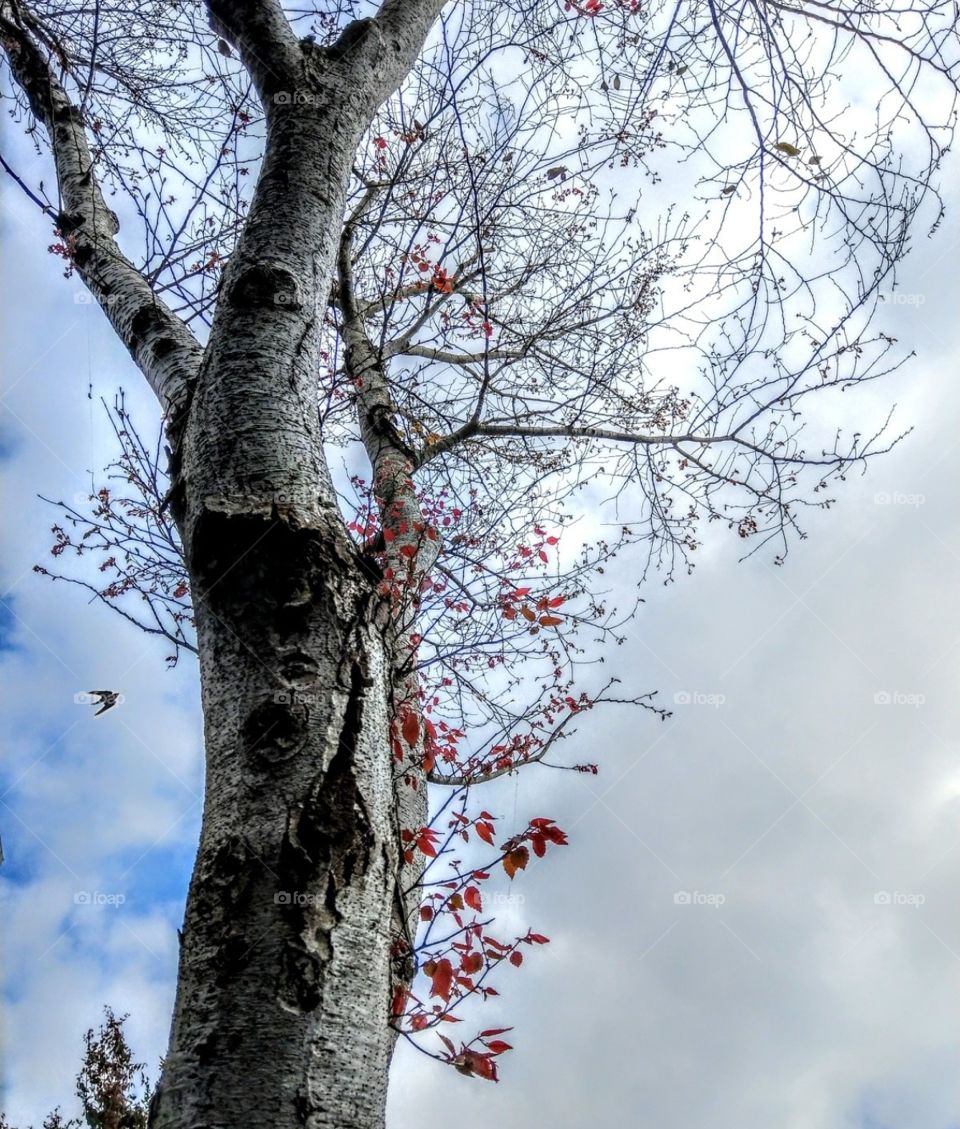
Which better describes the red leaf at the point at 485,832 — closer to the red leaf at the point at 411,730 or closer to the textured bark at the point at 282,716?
the red leaf at the point at 411,730

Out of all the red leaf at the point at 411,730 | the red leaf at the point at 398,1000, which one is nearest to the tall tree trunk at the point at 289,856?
the red leaf at the point at 398,1000

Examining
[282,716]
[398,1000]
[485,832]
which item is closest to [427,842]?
[485,832]

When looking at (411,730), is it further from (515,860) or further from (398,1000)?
(398,1000)

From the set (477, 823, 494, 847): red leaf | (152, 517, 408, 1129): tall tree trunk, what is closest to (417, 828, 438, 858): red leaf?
(477, 823, 494, 847): red leaf

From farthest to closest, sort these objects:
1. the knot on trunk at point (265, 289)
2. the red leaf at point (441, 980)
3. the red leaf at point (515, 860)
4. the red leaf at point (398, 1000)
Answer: the red leaf at point (515, 860) → the red leaf at point (441, 980) → the knot on trunk at point (265, 289) → the red leaf at point (398, 1000)

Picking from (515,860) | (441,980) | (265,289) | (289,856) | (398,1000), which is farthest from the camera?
(515,860)

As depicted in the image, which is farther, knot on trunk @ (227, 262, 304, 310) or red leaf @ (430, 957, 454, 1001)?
red leaf @ (430, 957, 454, 1001)

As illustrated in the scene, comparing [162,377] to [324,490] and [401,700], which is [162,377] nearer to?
[324,490]

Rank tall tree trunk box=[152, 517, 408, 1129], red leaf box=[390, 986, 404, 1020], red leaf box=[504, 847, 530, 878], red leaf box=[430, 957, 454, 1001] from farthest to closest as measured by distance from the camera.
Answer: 1. red leaf box=[504, 847, 530, 878]
2. red leaf box=[430, 957, 454, 1001]
3. red leaf box=[390, 986, 404, 1020]
4. tall tree trunk box=[152, 517, 408, 1129]

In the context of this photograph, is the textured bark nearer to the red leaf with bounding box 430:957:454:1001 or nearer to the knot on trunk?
the knot on trunk

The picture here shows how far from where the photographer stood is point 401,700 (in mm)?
2586

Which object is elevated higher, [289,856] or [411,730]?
[411,730]

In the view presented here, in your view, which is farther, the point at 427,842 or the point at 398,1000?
the point at 427,842

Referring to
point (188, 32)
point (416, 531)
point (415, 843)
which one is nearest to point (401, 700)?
point (415, 843)
